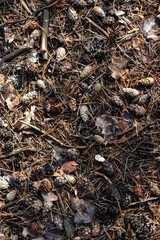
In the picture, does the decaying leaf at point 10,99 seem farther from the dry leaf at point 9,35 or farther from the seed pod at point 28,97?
the dry leaf at point 9,35

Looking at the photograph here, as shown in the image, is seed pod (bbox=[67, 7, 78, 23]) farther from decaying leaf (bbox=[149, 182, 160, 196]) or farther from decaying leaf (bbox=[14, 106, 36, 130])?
decaying leaf (bbox=[149, 182, 160, 196])

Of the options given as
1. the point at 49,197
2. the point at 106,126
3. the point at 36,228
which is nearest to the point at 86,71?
the point at 106,126

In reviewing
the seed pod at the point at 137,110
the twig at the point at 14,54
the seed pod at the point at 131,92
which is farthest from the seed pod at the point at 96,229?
the twig at the point at 14,54

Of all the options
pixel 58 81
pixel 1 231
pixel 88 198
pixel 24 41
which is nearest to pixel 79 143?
pixel 88 198

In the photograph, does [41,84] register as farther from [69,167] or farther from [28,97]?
[69,167]

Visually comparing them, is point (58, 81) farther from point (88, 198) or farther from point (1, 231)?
point (1, 231)

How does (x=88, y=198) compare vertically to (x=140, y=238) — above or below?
above

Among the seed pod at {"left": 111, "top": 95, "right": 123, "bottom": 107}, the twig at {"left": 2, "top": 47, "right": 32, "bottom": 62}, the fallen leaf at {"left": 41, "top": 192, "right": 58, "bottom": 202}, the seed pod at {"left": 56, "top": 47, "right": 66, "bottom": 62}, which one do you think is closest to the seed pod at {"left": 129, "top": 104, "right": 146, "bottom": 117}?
the seed pod at {"left": 111, "top": 95, "right": 123, "bottom": 107}
